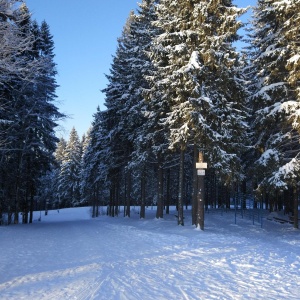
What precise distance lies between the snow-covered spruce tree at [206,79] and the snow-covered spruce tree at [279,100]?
1.58m

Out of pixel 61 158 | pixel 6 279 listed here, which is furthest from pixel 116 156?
pixel 61 158

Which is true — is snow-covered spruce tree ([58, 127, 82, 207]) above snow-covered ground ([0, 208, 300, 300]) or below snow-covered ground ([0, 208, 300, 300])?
above

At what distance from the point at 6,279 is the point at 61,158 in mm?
77837

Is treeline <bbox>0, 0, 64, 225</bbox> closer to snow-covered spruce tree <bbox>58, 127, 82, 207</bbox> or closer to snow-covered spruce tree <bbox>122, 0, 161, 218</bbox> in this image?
snow-covered spruce tree <bbox>122, 0, 161, 218</bbox>

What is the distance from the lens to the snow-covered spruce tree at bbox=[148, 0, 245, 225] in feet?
53.0

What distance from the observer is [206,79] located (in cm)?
1738

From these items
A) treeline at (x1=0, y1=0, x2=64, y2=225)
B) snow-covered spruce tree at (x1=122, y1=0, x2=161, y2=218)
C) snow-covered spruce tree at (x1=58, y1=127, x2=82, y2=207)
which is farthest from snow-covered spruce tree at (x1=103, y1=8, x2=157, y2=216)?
snow-covered spruce tree at (x1=58, y1=127, x2=82, y2=207)

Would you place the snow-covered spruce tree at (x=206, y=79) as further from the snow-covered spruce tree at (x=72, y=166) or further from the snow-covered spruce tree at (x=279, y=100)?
the snow-covered spruce tree at (x=72, y=166)

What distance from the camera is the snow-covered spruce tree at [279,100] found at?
52.5ft

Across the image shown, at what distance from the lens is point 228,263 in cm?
829

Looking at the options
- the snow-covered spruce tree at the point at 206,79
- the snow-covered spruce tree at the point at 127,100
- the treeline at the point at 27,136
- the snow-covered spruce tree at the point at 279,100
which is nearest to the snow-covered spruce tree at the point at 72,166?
the snow-covered spruce tree at the point at 127,100

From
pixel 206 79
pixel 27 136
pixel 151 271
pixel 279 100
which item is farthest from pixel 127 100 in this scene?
pixel 151 271

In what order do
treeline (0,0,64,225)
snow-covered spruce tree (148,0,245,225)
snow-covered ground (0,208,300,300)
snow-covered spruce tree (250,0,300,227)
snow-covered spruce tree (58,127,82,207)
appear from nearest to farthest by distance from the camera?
snow-covered ground (0,208,300,300) < snow-covered spruce tree (250,0,300,227) < snow-covered spruce tree (148,0,245,225) < treeline (0,0,64,225) < snow-covered spruce tree (58,127,82,207)

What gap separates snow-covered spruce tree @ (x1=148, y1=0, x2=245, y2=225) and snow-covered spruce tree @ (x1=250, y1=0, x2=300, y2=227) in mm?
1582
